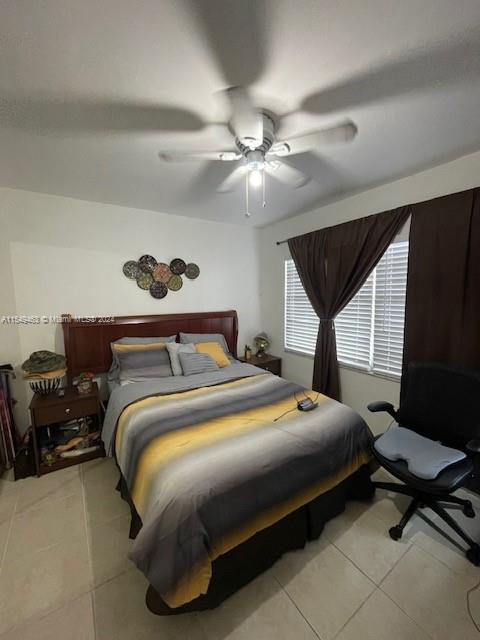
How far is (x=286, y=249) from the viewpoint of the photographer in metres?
3.47

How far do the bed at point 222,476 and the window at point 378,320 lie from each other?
3.04 ft

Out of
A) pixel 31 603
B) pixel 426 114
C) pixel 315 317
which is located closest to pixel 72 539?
pixel 31 603

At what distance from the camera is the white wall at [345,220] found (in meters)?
2.01

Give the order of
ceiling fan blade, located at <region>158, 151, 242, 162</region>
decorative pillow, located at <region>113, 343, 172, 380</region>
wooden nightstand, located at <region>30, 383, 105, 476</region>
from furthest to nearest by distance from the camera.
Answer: decorative pillow, located at <region>113, 343, 172, 380</region>, wooden nightstand, located at <region>30, 383, 105, 476</region>, ceiling fan blade, located at <region>158, 151, 242, 162</region>

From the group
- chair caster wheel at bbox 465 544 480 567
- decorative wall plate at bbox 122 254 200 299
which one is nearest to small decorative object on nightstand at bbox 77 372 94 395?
decorative wall plate at bbox 122 254 200 299

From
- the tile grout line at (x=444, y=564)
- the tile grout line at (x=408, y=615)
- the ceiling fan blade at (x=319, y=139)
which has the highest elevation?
the ceiling fan blade at (x=319, y=139)

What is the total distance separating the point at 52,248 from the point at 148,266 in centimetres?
91

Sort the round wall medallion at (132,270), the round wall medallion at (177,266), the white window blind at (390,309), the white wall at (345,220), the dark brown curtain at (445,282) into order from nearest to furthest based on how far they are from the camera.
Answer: the dark brown curtain at (445,282), the white wall at (345,220), the white window blind at (390,309), the round wall medallion at (132,270), the round wall medallion at (177,266)

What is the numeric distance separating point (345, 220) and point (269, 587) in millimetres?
2972

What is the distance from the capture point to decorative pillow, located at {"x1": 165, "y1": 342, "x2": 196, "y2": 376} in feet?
8.66

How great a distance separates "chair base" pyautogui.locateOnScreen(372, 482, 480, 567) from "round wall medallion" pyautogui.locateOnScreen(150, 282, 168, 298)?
2.74m

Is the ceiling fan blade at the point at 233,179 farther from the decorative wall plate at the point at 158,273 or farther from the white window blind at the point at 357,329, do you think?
the white window blind at the point at 357,329

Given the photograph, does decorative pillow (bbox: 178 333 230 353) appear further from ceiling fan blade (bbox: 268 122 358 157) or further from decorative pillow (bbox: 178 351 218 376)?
ceiling fan blade (bbox: 268 122 358 157)

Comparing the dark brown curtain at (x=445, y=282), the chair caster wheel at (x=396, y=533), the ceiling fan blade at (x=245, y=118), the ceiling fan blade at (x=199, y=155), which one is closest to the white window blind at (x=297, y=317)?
the dark brown curtain at (x=445, y=282)
